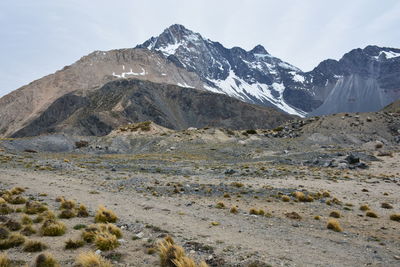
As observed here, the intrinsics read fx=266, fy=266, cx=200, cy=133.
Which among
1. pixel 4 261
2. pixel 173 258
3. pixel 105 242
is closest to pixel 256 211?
pixel 173 258

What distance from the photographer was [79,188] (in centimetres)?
1869

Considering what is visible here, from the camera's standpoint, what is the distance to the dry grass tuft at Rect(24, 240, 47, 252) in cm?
810

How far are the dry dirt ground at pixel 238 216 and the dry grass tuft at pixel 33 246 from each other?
0.20m

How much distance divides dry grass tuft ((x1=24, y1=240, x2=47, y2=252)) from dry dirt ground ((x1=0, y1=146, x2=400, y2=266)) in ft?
0.66

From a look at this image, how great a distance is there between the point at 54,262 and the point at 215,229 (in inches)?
232

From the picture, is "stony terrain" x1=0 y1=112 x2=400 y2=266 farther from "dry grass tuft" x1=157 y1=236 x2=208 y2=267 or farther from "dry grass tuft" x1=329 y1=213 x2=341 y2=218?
"dry grass tuft" x1=157 y1=236 x2=208 y2=267

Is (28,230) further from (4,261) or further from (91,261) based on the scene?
(91,261)

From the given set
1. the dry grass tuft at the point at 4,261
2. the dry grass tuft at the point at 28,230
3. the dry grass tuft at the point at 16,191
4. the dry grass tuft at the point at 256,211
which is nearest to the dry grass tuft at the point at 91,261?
the dry grass tuft at the point at 4,261

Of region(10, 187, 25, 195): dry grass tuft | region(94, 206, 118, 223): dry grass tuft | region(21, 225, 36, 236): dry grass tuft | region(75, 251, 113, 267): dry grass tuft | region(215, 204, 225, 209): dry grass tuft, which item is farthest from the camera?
region(10, 187, 25, 195): dry grass tuft

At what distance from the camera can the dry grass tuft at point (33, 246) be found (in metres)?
8.10

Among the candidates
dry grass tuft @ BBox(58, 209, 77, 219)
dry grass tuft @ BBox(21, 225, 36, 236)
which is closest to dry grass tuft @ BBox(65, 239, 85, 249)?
dry grass tuft @ BBox(21, 225, 36, 236)

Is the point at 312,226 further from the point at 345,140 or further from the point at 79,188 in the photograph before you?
the point at 345,140

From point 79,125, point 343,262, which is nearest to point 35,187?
point 343,262

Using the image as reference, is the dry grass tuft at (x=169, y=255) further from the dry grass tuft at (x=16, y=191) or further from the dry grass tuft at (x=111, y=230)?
the dry grass tuft at (x=16, y=191)
